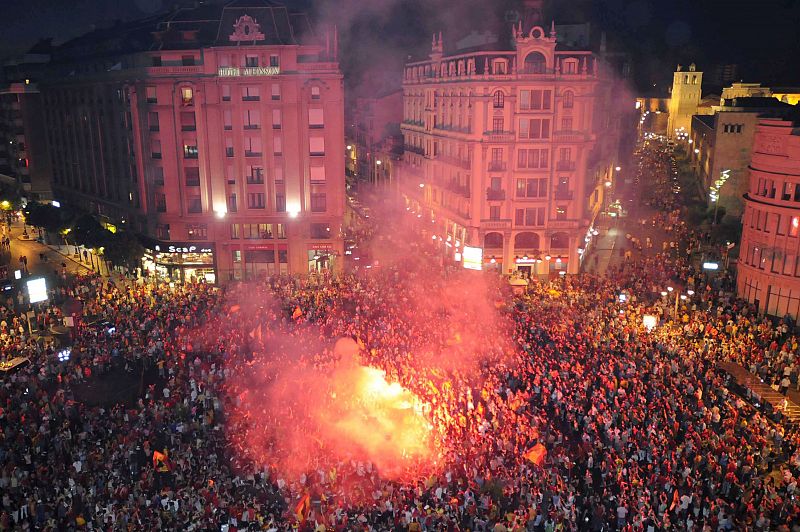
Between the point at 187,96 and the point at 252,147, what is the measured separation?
5.54 metres

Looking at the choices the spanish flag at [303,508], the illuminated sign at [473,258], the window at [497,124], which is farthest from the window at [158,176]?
the spanish flag at [303,508]

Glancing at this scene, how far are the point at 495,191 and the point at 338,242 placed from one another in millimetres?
12065

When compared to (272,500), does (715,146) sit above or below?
above

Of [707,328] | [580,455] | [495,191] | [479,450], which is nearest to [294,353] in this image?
[479,450]

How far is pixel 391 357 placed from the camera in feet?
98.5

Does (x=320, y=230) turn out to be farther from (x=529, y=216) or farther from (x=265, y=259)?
(x=529, y=216)

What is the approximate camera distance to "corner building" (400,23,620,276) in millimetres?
48281

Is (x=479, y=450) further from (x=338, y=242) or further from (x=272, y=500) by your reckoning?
A: (x=338, y=242)

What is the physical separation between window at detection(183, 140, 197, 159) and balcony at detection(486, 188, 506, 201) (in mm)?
21114

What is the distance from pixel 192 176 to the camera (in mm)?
48625

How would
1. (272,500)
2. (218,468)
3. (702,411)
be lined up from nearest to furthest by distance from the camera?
(272,500)
(218,468)
(702,411)

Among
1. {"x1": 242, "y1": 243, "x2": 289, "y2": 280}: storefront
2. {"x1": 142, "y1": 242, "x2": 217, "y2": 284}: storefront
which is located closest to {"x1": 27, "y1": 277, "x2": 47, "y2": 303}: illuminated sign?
{"x1": 142, "y1": 242, "x2": 217, "y2": 284}: storefront

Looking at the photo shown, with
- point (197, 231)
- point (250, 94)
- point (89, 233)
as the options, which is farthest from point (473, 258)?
point (89, 233)

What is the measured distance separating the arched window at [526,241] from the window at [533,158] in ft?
16.4
